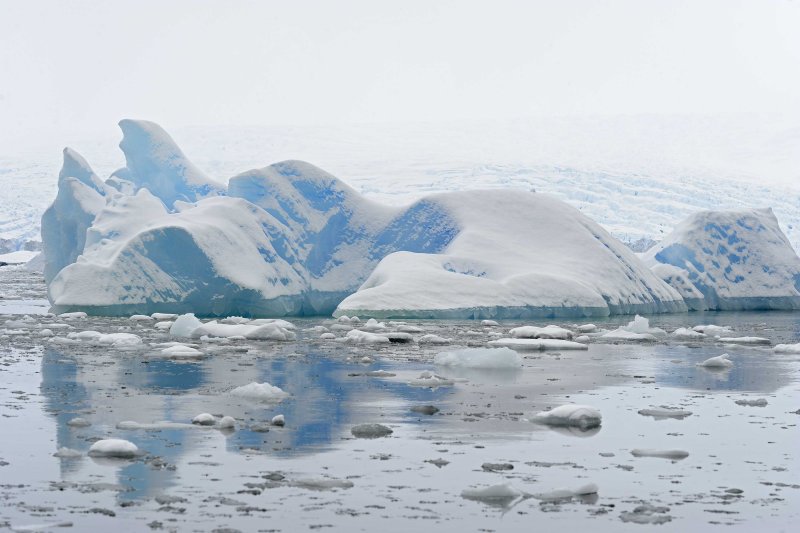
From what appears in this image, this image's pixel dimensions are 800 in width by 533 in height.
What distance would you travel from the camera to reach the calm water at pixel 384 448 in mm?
5781

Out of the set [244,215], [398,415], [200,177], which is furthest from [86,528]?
[200,177]

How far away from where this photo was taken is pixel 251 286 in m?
25.6

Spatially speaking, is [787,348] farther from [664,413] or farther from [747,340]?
[664,413]

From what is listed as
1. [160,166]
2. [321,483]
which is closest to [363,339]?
[321,483]

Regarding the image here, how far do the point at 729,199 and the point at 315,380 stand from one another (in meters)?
42.8

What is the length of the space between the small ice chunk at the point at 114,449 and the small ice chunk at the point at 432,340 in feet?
36.3

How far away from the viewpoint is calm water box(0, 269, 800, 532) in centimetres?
578

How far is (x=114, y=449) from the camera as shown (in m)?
7.23

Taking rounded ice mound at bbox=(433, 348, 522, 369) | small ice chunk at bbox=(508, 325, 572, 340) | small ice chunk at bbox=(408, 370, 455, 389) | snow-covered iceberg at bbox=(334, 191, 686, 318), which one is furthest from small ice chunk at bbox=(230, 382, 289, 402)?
snow-covered iceberg at bbox=(334, 191, 686, 318)

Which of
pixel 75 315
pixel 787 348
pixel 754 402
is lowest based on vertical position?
pixel 75 315

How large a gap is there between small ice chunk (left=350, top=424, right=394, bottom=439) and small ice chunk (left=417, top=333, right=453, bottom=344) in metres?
9.56

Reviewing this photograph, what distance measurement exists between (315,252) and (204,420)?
2100 centimetres

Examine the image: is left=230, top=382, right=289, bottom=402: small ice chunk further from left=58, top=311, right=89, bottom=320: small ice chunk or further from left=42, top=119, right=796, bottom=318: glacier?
left=58, top=311, right=89, bottom=320: small ice chunk

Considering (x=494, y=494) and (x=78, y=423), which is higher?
(x=494, y=494)
